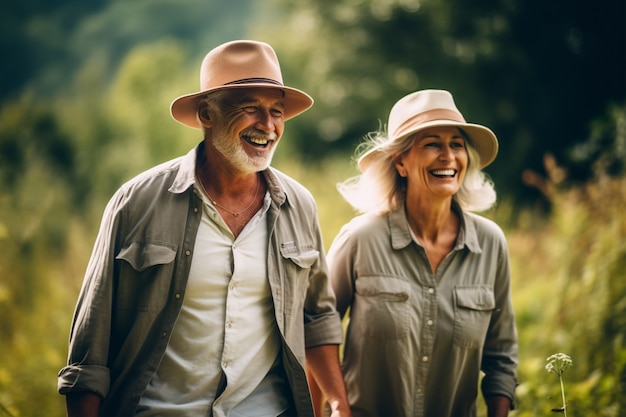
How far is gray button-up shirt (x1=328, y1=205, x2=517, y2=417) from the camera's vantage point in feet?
10.9

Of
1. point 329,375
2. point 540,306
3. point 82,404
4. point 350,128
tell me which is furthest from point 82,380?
→ point 350,128

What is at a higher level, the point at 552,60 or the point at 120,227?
the point at 552,60

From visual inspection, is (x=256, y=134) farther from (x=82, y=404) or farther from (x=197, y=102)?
(x=82, y=404)

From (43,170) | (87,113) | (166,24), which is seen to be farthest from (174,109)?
(166,24)

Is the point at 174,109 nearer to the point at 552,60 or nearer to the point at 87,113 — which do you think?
the point at 552,60

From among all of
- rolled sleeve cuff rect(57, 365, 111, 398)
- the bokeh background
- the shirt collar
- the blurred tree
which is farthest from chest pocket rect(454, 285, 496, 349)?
the blurred tree

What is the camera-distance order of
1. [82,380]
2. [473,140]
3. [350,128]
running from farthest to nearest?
[350,128] < [473,140] < [82,380]

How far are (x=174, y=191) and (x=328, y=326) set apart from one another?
3.02ft

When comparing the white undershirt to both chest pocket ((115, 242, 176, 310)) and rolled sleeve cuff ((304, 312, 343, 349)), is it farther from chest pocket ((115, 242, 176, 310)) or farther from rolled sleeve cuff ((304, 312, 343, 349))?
rolled sleeve cuff ((304, 312, 343, 349))

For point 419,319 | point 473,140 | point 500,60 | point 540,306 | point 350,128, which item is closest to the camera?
point 419,319

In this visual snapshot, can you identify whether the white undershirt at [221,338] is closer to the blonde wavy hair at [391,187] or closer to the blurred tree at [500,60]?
the blonde wavy hair at [391,187]

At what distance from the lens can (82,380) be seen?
2.69 m

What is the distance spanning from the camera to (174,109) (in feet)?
10.6

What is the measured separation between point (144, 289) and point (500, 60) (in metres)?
11.6
